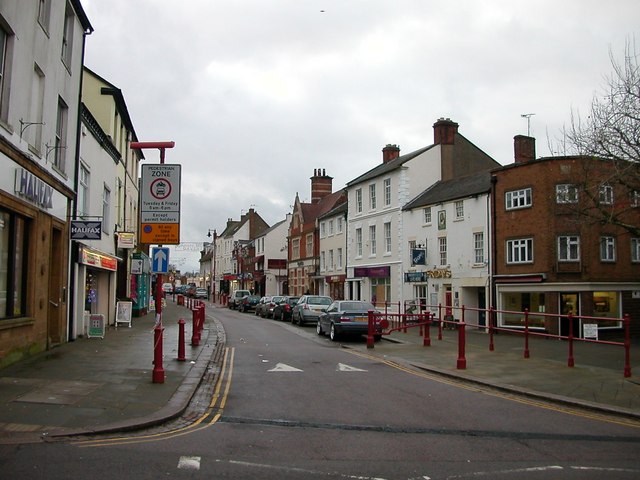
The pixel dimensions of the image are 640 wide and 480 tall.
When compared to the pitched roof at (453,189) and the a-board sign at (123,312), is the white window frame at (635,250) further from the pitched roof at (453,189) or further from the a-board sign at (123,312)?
the a-board sign at (123,312)

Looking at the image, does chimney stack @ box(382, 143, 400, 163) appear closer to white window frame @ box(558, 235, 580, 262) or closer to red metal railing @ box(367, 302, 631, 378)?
red metal railing @ box(367, 302, 631, 378)

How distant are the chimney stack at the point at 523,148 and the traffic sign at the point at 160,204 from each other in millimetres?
22991

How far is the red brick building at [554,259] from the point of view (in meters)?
26.8

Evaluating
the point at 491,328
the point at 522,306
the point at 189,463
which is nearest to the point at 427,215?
the point at 522,306

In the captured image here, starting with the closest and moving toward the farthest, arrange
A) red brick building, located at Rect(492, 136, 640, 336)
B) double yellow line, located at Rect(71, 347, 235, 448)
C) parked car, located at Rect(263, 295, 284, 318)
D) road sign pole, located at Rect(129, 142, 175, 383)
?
double yellow line, located at Rect(71, 347, 235, 448)
road sign pole, located at Rect(129, 142, 175, 383)
red brick building, located at Rect(492, 136, 640, 336)
parked car, located at Rect(263, 295, 284, 318)

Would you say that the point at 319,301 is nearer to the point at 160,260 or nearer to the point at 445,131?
the point at 445,131

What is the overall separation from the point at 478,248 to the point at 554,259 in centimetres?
452

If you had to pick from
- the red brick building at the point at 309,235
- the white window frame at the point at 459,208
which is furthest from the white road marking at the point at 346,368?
the red brick building at the point at 309,235

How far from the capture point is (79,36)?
17000 mm

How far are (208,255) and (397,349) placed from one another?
321 ft

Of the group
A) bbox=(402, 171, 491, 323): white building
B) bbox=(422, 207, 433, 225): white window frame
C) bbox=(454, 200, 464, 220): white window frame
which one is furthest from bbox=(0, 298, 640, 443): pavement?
bbox=(422, 207, 433, 225): white window frame

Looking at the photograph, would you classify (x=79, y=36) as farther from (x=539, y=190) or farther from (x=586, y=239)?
(x=586, y=239)

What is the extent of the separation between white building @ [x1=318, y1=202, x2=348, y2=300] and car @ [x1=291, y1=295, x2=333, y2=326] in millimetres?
13956

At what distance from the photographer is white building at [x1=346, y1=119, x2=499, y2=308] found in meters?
37.4
